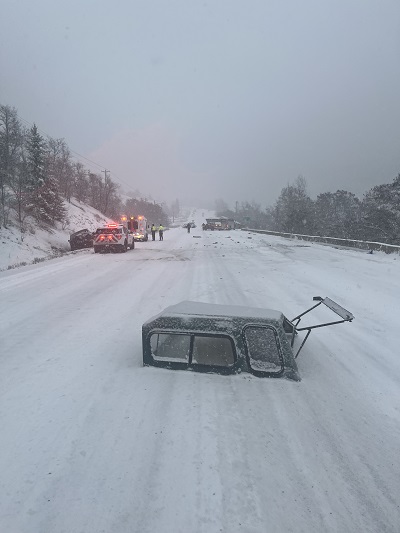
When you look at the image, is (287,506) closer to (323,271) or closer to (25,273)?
(323,271)

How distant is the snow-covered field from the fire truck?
25.3m

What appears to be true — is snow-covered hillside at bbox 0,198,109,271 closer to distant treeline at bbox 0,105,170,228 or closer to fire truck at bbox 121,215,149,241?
distant treeline at bbox 0,105,170,228

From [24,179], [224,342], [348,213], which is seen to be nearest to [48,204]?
[24,179]

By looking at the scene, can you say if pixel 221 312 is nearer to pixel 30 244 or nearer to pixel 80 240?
pixel 30 244

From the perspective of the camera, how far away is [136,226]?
32.2 metres

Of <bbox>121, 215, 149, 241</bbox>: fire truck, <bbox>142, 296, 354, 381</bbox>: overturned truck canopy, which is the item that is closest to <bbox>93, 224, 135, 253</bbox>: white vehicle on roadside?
<bbox>121, 215, 149, 241</bbox>: fire truck

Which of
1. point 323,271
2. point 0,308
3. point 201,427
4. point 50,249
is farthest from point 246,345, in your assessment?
point 50,249

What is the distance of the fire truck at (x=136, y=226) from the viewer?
31.6m

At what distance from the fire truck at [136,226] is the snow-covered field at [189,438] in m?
25.3

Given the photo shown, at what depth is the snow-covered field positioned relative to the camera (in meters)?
2.50

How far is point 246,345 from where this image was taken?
4504mm

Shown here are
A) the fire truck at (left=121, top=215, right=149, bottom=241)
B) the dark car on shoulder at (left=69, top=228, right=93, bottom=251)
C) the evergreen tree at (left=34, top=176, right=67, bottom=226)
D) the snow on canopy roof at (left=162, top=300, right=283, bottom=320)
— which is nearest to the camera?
the snow on canopy roof at (left=162, top=300, right=283, bottom=320)

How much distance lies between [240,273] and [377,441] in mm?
9883

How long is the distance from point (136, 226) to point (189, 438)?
3002 centimetres
